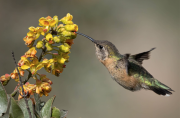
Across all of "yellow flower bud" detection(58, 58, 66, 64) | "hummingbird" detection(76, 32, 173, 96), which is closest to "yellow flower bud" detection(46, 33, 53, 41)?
"yellow flower bud" detection(58, 58, 66, 64)

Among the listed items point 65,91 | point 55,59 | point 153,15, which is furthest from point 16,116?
point 153,15

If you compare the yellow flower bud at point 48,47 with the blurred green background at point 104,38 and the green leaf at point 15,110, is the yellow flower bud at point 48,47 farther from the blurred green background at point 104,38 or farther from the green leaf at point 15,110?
the blurred green background at point 104,38

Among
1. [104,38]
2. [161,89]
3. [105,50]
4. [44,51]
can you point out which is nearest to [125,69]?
[105,50]

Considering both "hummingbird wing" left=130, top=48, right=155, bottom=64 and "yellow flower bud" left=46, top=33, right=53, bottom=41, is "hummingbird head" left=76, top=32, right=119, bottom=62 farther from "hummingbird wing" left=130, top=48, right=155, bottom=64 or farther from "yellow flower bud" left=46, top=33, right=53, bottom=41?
"yellow flower bud" left=46, top=33, right=53, bottom=41

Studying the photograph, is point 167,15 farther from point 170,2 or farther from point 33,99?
point 33,99

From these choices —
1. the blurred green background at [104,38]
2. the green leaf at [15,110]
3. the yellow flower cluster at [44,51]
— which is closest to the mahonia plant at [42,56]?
the yellow flower cluster at [44,51]

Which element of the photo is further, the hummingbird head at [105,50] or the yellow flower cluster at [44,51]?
the hummingbird head at [105,50]
